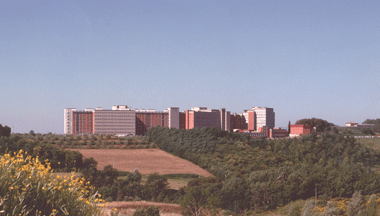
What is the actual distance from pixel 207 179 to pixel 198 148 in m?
23.2

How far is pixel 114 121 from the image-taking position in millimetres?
116750

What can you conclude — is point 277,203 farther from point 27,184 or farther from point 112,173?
point 27,184

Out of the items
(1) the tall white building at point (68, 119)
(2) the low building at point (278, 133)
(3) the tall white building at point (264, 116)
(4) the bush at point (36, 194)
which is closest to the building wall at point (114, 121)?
(1) the tall white building at point (68, 119)

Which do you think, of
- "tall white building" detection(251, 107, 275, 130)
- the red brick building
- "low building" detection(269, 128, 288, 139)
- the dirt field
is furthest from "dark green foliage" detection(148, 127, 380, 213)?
"tall white building" detection(251, 107, 275, 130)

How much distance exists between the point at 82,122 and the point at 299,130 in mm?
71510

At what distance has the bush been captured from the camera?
17.4 ft

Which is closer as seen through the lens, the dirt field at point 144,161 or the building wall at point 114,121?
the dirt field at point 144,161

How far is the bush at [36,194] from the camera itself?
5289 millimetres

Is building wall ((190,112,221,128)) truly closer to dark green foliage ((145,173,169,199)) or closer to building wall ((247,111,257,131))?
building wall ((247,111,257,131))

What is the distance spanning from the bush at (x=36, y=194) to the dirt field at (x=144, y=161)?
3808 cm

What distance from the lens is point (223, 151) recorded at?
54438 mm

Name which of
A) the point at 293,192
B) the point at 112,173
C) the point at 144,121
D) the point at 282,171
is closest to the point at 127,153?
the point at 112,173

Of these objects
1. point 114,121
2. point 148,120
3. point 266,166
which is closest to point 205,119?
point 148,120

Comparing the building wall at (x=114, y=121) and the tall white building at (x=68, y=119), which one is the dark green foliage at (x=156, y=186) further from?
the tall white building at (x=68, y=119)
